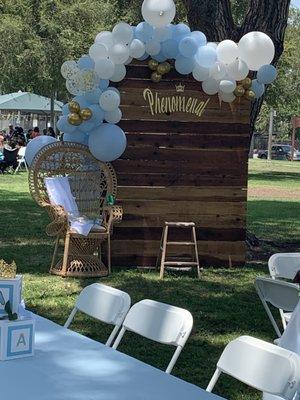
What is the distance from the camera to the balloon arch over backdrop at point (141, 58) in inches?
292

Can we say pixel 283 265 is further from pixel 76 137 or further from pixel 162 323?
pixel 76 137

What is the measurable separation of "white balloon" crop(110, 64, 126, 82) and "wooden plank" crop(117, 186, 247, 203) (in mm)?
1200

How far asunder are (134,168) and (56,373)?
5.56m

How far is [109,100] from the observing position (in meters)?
7.38

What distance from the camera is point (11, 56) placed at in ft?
89.1

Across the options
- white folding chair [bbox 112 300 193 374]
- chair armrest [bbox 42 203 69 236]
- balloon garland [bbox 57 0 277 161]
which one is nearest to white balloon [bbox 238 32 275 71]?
balloon garland [bbox 57 0 277 161]

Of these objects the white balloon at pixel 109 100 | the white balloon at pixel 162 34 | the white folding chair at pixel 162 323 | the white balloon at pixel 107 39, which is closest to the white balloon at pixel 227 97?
the white balloon at pixel 162 34

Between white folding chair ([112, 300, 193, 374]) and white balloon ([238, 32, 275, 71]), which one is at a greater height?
white balloon ([238, 32, 275, 71])

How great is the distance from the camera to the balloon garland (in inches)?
292

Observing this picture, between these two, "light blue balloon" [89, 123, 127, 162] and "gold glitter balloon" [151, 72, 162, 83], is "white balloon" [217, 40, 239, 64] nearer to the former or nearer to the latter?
"gold glitter balloon" [151, 72, 162, 83]

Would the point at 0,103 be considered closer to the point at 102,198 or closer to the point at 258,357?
the point at 102,198

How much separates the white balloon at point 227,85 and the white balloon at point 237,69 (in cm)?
7

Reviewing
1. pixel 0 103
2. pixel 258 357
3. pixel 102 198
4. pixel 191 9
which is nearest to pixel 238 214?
pixel 102 198

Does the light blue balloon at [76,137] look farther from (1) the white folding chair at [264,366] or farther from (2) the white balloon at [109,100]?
(1) the white folding chair at [264,366]
